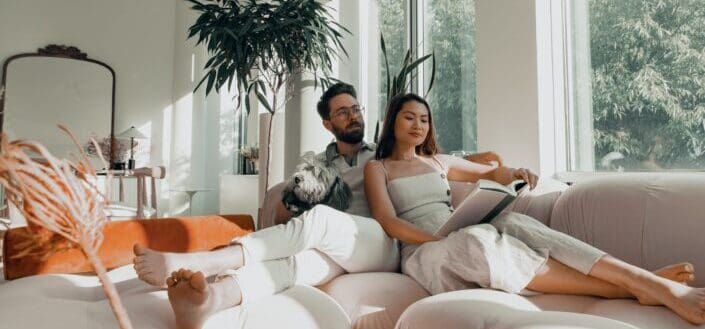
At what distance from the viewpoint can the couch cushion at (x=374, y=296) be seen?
1.47 meters

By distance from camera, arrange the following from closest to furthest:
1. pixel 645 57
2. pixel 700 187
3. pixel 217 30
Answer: pixel 700 187
pixel 645 57
pixel 217 30

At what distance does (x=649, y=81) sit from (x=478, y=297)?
1693 millimetres

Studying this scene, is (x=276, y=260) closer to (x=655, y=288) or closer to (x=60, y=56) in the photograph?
(x=655, y=288)

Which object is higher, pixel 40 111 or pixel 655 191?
pixel 40 111

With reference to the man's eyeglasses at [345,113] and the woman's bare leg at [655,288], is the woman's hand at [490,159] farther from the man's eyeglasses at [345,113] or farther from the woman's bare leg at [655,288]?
the woman's bare leg at [655,288]

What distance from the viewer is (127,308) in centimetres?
122

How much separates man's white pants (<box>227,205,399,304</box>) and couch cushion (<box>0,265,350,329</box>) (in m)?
0.07

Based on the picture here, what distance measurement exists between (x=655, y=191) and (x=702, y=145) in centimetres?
84

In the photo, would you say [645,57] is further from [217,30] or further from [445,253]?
[217,30]

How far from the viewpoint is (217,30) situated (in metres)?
3.00

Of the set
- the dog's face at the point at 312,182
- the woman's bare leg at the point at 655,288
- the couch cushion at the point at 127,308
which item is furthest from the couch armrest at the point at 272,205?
the woman's bare leg at the point at 655,288

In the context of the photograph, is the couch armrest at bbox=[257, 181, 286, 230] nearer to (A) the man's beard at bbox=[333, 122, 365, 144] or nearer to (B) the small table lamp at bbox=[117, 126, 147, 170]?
(A) the man's beard at bbox=[333, 122, 365, 144]

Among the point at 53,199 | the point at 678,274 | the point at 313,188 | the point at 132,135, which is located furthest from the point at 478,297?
the point at 132,135

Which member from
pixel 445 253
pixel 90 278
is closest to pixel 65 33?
pixel 90 278
